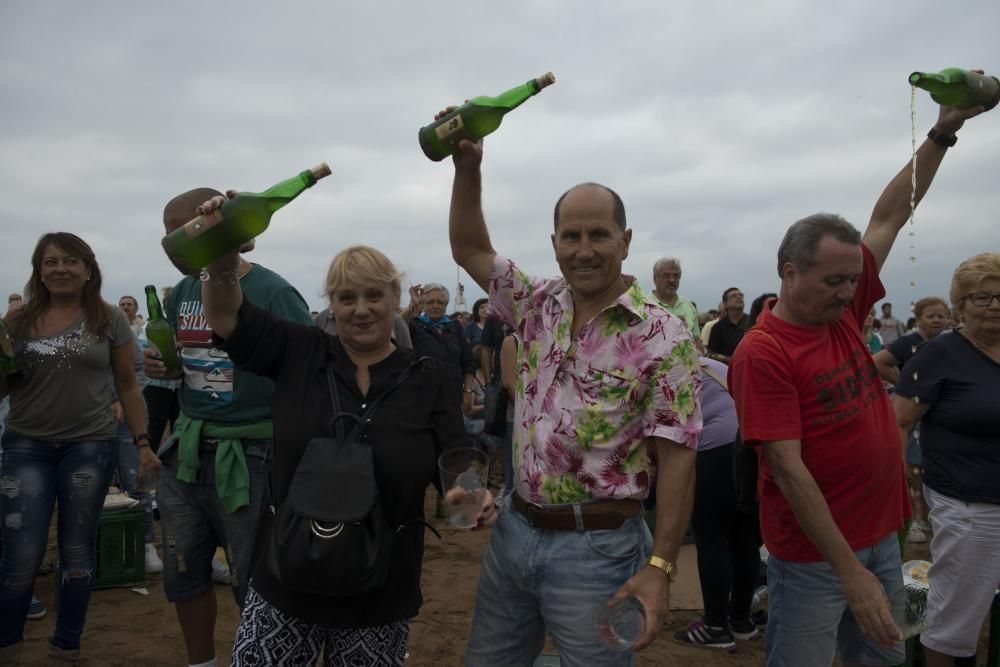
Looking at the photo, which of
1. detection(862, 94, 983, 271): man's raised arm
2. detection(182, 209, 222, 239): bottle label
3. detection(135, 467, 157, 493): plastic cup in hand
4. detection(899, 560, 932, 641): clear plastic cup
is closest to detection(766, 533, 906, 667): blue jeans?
detection(899, 560, 932, 641): clear plastic cup

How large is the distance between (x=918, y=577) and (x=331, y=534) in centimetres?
341

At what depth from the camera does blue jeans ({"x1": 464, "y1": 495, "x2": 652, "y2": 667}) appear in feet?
6.59

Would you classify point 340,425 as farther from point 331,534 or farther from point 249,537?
point 249,537

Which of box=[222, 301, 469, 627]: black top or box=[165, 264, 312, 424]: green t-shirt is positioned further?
box=[165, 264, 312, 424]: green t-shirt

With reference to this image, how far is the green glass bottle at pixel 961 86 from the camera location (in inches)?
106

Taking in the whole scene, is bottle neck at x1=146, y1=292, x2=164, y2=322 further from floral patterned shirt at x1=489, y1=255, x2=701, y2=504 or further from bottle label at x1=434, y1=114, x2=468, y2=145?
floral patterned shirt at x1=489, y1=255, x2=701, y2=504

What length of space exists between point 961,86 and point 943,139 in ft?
0.68

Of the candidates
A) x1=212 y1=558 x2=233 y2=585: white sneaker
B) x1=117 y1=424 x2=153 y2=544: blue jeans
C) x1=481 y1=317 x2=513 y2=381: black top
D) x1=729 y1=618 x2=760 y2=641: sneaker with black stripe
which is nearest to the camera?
x1=729 y1=618 x2=760 y2=641: sneaker with black stripe

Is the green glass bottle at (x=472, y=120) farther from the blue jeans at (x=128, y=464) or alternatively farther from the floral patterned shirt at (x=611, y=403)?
the blue jeans at (x=128, y=464)

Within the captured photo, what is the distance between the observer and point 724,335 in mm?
8898

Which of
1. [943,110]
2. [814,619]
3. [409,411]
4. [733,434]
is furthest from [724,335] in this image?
[409,411]

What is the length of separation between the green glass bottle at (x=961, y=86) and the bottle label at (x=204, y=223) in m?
2.71

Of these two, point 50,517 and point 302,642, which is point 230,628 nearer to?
point 50,517

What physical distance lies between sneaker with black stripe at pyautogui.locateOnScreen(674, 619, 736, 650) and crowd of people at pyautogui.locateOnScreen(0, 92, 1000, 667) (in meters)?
1.16
